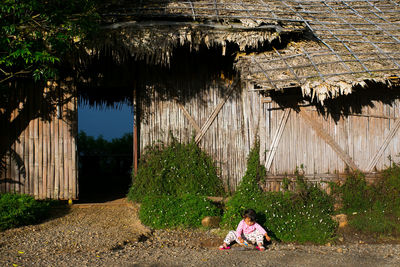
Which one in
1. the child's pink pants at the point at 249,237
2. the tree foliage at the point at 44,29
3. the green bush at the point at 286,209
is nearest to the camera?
the child's pink pants at the point at 249,237

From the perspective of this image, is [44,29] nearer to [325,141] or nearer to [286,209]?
[286,209]

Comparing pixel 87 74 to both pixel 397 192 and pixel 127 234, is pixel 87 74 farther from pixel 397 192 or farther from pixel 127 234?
pixel 397 192

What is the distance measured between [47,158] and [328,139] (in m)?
5.38

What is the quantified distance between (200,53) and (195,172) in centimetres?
239

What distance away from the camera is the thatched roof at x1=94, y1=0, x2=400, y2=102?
5.89m

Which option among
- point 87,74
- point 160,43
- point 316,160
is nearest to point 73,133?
point 87,74

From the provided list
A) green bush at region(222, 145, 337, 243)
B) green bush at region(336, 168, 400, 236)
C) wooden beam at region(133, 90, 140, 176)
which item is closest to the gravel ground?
green bush at region(222, 145, 337, 243)

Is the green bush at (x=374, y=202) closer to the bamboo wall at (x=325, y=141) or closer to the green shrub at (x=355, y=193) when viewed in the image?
the green shrub at (x=355, y=193)

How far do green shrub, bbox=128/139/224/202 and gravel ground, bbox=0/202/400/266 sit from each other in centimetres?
103

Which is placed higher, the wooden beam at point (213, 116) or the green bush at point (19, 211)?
the wooden beam at point (213, 116)

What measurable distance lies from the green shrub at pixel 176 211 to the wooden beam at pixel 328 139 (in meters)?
2.32

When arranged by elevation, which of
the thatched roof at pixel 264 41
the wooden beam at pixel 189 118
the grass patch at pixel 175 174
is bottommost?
the grass patch at pixel 175 174

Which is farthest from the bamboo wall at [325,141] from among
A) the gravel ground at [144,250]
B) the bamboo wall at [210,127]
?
the gravel ground at [144,250]

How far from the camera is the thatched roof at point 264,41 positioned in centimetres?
589
